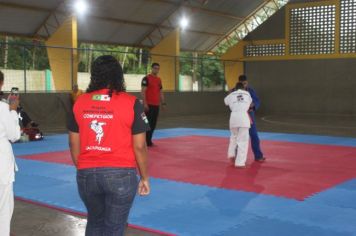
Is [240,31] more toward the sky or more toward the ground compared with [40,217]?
more toward the sky

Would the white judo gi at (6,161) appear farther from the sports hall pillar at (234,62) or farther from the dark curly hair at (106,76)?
the sports hall pillar at (234,62)

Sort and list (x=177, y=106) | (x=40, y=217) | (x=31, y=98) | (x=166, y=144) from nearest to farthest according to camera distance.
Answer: (x=40, y=217) < (x=166, y=144) < (x=31, y=98) < (x=177, y=106)

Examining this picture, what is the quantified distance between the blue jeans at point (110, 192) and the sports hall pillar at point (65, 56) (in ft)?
56.8

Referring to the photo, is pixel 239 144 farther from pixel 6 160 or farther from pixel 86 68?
pixel 86 68

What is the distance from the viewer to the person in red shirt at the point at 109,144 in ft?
9.09

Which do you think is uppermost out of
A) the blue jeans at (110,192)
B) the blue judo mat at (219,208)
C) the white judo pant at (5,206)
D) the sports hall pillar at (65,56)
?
the sports hall pillar at (65,56)

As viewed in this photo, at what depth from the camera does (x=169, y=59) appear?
24.5 meters

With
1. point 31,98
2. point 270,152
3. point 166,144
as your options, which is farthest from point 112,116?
point 31,98

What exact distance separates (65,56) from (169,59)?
247 inches

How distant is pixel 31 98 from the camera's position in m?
17.1

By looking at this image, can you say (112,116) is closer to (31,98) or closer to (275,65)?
(31,98)

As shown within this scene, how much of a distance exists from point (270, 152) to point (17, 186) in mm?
5513

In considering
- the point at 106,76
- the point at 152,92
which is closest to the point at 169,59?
the point at 152,92

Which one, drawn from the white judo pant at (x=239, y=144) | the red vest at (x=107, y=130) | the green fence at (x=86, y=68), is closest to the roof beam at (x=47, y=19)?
the green fence at (x=86, y=68)
